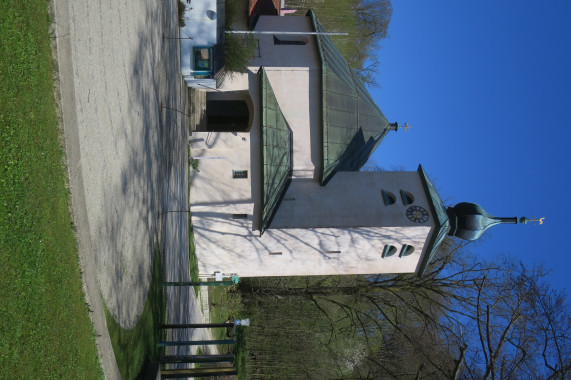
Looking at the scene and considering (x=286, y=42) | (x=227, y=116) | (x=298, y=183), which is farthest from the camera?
(x=227, y=116)

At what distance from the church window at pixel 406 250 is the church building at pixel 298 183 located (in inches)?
1.5

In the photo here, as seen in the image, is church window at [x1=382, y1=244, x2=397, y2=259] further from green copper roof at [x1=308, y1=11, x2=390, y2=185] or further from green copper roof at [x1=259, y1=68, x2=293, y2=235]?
green copper roof at [x1=259, y1=68, x2=293, y2=235]

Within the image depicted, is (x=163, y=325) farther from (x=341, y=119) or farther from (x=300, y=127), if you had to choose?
(x=341, y=119)

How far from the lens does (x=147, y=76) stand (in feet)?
43.5

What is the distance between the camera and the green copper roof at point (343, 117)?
18391mm

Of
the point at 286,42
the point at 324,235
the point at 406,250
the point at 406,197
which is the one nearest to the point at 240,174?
Answer: the point at 324,235

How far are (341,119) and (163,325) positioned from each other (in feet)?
33.0

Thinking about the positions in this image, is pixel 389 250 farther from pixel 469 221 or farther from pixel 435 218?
pixel 469 221

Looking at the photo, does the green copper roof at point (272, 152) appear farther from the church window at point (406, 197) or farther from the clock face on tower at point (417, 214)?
the clock face on tower at point (417, 214)

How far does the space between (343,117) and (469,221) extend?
6446 mm

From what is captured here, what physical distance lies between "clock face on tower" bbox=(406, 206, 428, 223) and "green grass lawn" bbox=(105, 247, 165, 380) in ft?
30.1

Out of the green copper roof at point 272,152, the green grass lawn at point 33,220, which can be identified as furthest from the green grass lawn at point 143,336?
the green copper roof at point 272,152

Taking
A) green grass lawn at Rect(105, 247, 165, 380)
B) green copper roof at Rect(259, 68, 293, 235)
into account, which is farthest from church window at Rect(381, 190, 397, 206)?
green grass lawn at Rect(105, 247, 165, 380)

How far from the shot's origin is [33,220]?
724cm
